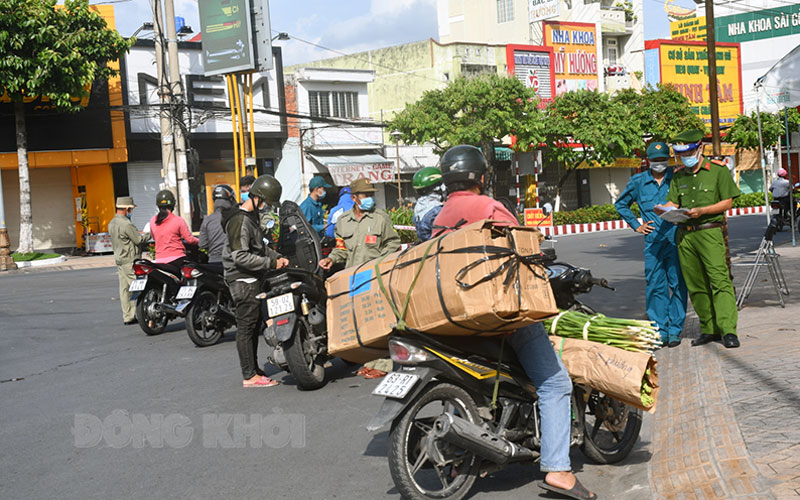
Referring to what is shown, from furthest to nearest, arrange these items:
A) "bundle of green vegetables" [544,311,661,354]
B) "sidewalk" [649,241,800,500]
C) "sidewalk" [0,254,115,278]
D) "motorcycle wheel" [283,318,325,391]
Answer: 1. "sidewalk" [0,254,115,278]
2. "motorcycle wheel" [283,318,325,391]
3. "bundle of green vegetables" [544,311,661,354]
4. "sidewalk" [649,241,800,500]

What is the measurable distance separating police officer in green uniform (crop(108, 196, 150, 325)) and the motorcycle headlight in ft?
27.7

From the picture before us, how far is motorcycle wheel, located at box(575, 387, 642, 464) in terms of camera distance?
15.6ft

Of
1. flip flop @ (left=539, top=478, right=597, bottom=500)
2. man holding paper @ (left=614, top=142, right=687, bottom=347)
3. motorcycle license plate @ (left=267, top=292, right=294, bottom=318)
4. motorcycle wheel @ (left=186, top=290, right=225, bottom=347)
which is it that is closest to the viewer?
flip flop @ (left=539, top=478, right=597, bottom=500)

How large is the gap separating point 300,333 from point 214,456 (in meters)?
1.88

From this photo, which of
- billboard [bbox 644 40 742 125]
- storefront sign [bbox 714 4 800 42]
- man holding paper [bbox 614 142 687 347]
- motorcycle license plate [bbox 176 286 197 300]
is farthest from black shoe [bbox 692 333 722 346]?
storefront sign [bbox 714 4 800 42]

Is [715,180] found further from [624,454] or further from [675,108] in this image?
[675,108]

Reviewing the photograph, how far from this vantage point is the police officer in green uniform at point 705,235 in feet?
23.5

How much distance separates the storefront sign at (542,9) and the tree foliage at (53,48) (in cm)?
2509

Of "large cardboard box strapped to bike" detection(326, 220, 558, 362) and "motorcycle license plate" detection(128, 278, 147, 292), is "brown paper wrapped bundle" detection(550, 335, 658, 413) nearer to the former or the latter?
"large cardboard box strapped to bike" detection(326, 220, 558, 362)

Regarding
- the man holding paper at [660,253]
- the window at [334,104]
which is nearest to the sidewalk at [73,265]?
the window at [334,104]

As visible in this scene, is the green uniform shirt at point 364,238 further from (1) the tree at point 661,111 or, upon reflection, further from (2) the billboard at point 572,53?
(2) the billboard at point 572,53

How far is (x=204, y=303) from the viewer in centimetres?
975

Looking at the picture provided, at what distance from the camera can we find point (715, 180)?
23.9 feet

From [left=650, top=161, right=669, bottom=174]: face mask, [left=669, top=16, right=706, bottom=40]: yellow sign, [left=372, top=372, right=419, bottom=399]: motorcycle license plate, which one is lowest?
[left=372, top=372, right=419, bottom=399]: motorcycle license plate
